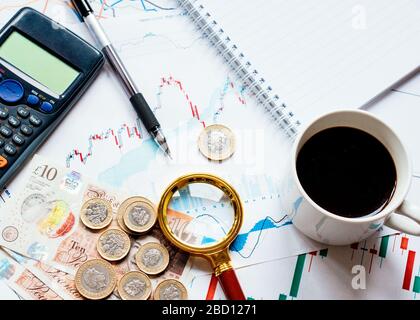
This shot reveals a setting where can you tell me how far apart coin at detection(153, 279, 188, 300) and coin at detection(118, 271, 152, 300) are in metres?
0.01

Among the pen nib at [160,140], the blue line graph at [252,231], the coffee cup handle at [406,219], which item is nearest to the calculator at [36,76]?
the pen nib at [160,140]

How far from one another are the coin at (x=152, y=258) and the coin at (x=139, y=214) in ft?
0.07

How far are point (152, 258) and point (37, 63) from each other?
0.89ft

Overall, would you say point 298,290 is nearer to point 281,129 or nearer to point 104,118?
point 281,129

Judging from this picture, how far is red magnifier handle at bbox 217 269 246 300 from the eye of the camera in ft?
2.10

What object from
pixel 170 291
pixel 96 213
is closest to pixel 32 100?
pixel 96 213

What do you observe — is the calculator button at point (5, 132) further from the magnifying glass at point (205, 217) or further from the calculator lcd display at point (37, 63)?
the magnifying glass at point (205, 217)

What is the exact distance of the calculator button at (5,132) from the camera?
0.67m

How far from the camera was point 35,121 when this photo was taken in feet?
2.23

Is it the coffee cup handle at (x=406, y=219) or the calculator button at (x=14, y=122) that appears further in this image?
the calculator button at (x=14, y=122)

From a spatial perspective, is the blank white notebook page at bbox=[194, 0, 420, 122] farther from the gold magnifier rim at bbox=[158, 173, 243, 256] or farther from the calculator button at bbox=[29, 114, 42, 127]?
the calculator button at bbox=[29, 114, 42, 127]

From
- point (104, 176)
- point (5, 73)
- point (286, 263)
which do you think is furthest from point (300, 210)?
point (5, 73)

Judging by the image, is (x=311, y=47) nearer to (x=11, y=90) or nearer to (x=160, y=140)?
(x=160, y=140)

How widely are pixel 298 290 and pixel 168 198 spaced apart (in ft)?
0.60
